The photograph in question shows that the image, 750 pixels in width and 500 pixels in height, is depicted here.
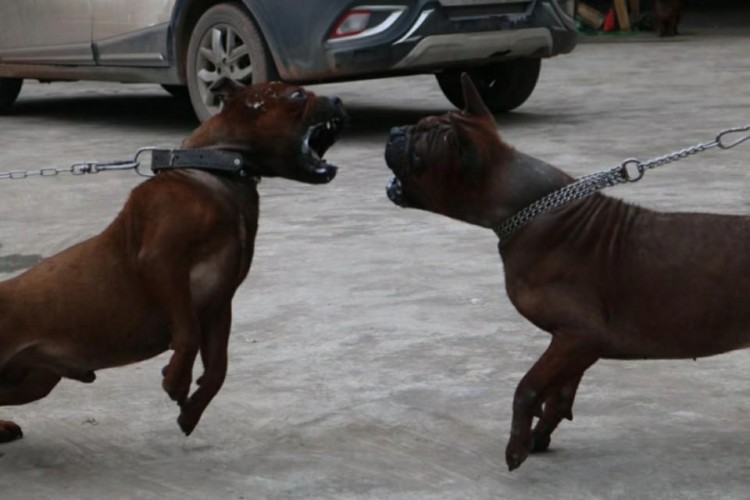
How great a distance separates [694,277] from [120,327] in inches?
61.2

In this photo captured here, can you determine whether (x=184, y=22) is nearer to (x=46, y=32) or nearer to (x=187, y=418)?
(x=46, y=32)

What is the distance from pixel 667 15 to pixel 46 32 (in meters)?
8.99

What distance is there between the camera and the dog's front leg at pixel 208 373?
426 cm

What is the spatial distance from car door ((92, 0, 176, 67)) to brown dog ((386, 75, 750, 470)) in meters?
6.42

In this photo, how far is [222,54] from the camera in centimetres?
987

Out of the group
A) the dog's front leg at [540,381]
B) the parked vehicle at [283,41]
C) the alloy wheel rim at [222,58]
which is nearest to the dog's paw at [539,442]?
the dog's front leg at [540,381]

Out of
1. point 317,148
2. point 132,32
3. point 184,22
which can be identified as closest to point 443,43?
point 184,22

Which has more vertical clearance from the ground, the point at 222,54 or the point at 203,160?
the point at 203,160

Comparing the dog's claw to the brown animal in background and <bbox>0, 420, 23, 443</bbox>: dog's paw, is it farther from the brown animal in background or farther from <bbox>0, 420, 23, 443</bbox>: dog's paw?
the brown animal in background

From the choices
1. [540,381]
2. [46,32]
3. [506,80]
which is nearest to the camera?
[540,381]

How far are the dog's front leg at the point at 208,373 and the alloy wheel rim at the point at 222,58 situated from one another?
5657 millimetres

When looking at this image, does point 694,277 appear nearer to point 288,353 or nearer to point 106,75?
point 288,353

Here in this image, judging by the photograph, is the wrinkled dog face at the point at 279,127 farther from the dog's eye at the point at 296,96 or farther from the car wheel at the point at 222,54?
the car wheel at the point at 222,54

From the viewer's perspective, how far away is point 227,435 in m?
4.48
